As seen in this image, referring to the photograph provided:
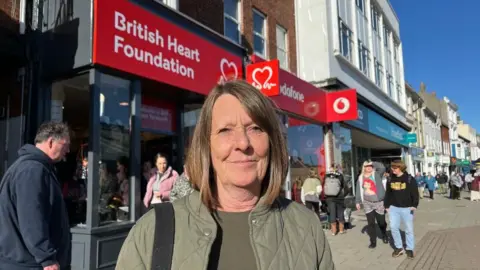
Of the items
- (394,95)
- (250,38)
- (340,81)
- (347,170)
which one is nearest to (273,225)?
(250,38)

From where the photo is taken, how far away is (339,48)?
15.3 metres

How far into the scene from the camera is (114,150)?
6.11 m

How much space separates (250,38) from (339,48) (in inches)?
227

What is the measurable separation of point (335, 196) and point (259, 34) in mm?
5591

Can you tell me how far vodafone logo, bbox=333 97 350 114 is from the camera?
13.4m

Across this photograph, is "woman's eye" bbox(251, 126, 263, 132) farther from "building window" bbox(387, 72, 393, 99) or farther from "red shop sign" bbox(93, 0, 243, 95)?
"building window" bbox(387, 72, 393, 99)

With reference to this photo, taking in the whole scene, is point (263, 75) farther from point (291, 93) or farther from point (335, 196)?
point (335, 196)

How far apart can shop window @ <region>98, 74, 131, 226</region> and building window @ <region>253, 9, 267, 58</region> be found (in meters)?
6.09

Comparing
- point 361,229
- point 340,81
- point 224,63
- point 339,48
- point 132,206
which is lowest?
point 361,229

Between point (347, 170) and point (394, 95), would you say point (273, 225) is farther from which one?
point (394, 95)

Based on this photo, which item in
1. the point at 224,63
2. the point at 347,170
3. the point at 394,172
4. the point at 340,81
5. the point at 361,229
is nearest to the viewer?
the point at 394,172

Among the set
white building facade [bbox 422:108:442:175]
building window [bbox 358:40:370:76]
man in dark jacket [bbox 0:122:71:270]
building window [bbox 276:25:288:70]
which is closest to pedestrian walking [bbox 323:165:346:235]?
building window [bbox 276:25:288:70]

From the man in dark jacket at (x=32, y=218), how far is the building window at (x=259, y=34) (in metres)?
8.96

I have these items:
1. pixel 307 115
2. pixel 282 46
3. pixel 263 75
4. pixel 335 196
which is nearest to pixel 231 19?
pixel 263 75
